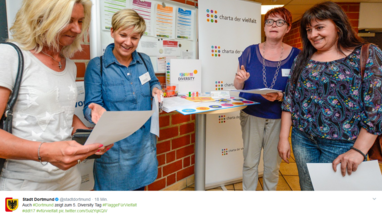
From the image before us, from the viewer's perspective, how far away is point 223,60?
232 centimetres

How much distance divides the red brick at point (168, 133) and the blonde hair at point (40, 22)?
134 centimetres

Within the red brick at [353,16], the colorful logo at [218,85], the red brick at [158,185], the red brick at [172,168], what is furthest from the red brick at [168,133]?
the red brick at [353,16]

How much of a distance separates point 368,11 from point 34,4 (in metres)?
5.46

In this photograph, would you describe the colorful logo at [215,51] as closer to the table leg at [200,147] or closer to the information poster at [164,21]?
the information poster at [164,21]

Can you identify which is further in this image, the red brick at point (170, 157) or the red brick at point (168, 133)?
the red brick at point (170, 157)

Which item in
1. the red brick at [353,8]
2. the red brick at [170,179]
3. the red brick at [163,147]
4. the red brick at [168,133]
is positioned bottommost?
the red brick at [170,179]

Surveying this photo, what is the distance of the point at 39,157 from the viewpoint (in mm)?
792

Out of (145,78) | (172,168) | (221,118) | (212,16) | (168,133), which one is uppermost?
(212,16)

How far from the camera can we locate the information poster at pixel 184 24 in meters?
2.10

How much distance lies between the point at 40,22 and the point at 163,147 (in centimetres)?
149

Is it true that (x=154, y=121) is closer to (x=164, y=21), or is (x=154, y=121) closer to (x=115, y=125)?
(x=115, y=125)
